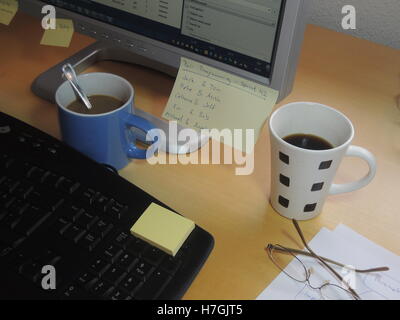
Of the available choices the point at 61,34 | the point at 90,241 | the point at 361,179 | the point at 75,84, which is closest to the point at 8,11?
the point at 61,34

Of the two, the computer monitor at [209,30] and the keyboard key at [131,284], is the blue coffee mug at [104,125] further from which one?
the keyboard key at [131,284]

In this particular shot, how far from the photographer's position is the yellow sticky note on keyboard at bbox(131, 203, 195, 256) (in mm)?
500

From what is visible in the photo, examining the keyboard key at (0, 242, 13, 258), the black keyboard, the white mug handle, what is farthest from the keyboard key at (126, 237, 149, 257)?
the white mug handle

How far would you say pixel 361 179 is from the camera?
1.86ft

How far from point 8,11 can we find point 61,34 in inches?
4.1

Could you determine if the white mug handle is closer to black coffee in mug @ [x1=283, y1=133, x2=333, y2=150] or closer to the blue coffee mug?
black coffee in mug @ [x1=283, y1=133, x2=333, y2=150]

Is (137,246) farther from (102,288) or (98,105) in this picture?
(98,105)

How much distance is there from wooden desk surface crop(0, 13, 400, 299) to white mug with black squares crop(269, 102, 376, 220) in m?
0.03

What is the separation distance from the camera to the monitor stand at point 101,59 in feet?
2.19
